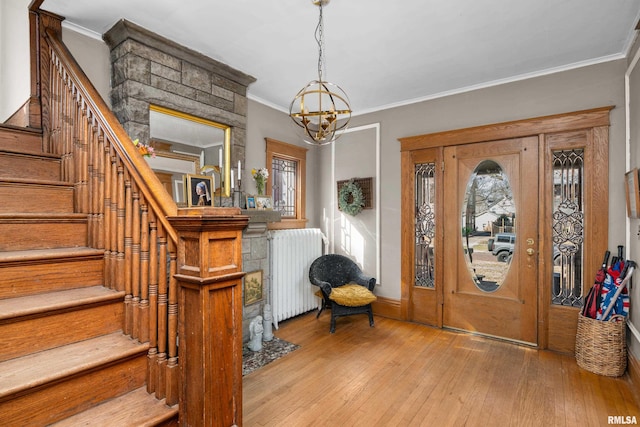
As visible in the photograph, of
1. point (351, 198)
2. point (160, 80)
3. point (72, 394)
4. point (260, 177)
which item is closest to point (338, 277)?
point (351, 198)

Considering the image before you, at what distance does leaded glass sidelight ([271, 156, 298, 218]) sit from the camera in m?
4.24

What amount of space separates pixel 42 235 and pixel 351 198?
131 inches

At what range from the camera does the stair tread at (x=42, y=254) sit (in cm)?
137

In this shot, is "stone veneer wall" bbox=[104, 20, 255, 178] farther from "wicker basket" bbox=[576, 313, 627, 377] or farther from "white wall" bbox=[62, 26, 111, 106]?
"wicker basket" bbox=[576, 313, 627, 377]

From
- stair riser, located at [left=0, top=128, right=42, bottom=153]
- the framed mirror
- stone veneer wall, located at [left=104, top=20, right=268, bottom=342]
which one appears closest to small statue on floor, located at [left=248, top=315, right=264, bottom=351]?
stone veneer wall, located at [left=104, top=20, right=268, bottom=342]

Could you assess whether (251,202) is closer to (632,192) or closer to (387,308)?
(387,308)

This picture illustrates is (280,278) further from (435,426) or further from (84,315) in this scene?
(84,315)

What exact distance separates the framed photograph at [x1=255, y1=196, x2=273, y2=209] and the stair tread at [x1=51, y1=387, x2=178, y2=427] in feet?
8.26

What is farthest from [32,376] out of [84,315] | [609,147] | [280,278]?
[609,147]

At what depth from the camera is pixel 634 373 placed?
2473 mm

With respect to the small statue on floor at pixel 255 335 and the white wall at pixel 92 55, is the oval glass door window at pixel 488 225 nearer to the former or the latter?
the small statue on floor at pixel 255 335

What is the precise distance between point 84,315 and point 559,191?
12.8 feet

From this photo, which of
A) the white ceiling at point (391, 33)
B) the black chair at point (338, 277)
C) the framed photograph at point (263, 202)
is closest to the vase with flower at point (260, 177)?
the framed photograph at point (263, 202)

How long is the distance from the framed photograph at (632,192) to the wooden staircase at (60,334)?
10.9 ft
